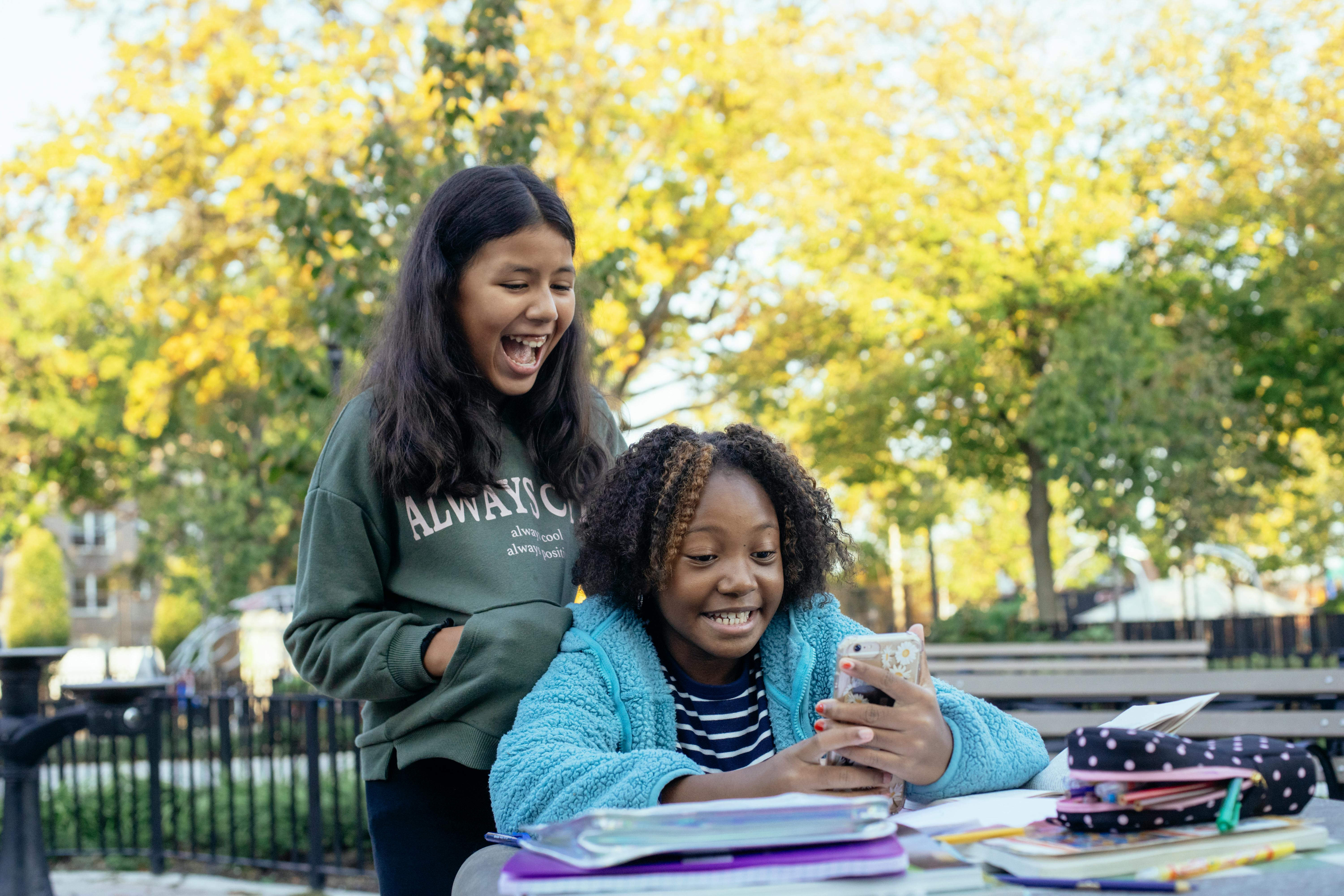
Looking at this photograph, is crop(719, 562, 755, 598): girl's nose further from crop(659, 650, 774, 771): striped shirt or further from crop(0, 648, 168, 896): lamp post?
crop(0, 648, 168, 896): lamp post

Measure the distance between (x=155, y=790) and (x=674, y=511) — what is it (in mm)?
6859

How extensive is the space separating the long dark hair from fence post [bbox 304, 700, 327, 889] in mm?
5016

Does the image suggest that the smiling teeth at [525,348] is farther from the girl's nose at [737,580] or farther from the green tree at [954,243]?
the green tree at [954,243]

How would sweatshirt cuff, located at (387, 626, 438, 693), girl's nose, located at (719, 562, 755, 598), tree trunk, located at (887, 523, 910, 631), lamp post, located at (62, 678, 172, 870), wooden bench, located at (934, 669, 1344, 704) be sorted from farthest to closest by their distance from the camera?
tree trunk, located at (887, 523, 910, 631) → lamp post, located at (62, 678, 172, 870) → wooden bench, located at (934, 669, 1344, 704) → sweatshirt cuff, located at (387, 626, 438, 693) → girl's nose, located at (719, 562, 755, 598)

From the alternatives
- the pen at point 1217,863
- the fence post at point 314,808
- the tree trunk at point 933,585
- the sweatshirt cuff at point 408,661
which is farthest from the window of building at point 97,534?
the pen at point 1217,863

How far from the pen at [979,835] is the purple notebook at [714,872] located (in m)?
0.22

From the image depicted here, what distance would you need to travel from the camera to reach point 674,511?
1.88m

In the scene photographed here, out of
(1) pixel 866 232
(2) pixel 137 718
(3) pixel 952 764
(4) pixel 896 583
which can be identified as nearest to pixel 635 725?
(3) pixel 952 764

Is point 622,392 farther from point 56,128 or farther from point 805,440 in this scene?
point 56,128

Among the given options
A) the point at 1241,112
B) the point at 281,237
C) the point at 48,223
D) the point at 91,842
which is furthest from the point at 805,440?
the point at 91,842

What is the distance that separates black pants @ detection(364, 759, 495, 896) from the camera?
6.96 feet

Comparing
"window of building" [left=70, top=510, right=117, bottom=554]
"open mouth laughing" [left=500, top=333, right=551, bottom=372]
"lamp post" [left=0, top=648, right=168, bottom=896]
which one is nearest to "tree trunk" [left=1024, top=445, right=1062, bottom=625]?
"lamp post" [left=0, top=648, right=168, bottom=896]

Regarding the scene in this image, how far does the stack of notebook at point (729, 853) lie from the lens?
3.92 ft

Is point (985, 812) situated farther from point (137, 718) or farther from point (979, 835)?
point (137, 718)
